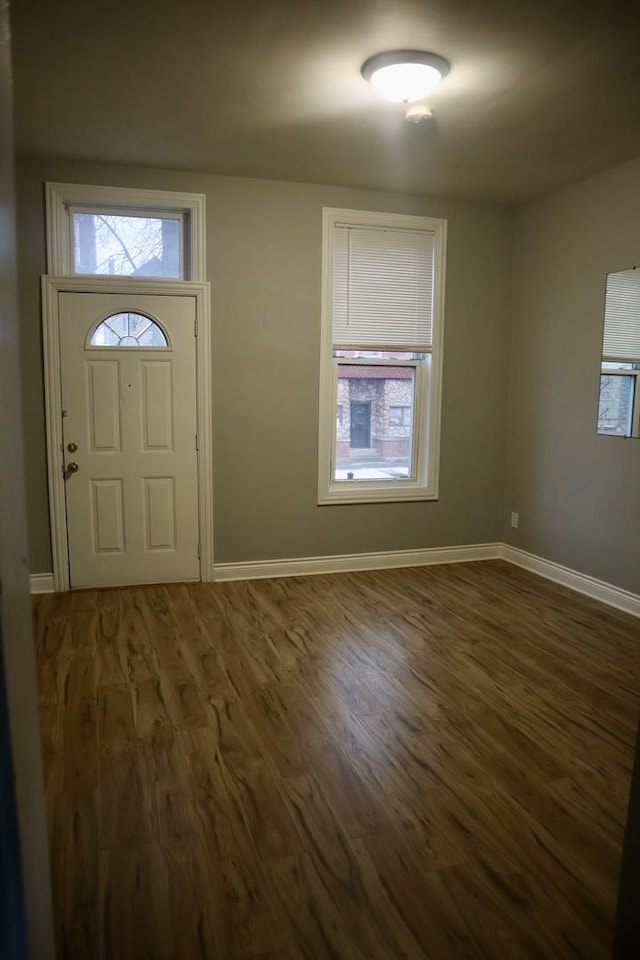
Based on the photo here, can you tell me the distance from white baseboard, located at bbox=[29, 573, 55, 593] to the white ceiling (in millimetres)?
2629

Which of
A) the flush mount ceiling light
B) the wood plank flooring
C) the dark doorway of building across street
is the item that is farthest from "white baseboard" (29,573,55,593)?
the flush mount ceiling light

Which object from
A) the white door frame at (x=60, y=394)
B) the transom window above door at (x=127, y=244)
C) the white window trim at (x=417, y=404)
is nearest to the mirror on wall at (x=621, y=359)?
the white window trim at (x=417, y=404)

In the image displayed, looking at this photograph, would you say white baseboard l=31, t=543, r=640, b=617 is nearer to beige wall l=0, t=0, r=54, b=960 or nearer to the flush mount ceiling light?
the flush mount ceiling light

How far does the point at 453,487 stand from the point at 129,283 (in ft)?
9.27

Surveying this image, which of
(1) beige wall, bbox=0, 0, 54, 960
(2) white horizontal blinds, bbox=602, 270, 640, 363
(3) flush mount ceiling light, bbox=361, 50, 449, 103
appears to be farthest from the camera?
(2) white horizontal blinds, bbox=602, 270, 640, 363

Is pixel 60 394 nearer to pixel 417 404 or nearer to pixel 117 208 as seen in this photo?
pixel 117 208

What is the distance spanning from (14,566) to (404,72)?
114 inches

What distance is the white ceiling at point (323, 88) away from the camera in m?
2.42

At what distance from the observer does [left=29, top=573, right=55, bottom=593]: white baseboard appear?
4.25m

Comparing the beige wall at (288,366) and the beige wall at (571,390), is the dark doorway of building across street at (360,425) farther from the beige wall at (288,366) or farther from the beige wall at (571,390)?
the beige wall at (571,390)

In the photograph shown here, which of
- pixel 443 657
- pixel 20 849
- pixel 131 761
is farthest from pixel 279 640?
pixel 20 849

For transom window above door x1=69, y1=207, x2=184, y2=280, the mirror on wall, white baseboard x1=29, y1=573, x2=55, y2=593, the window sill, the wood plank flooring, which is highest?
transom window above door x1=69, y1=207, x2=184, y2=280

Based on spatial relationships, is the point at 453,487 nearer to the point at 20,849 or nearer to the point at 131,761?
the point at 131,761

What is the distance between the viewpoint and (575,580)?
4520mm
